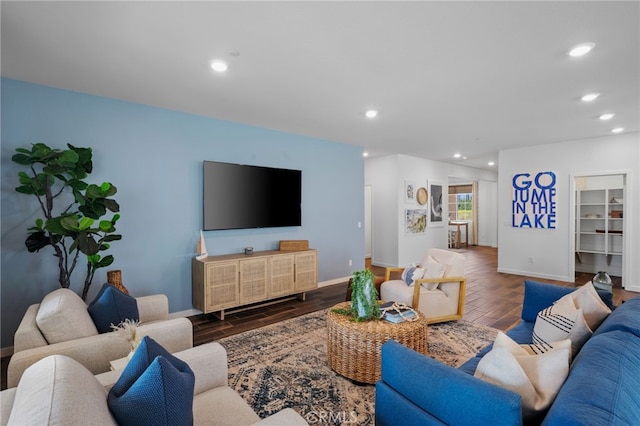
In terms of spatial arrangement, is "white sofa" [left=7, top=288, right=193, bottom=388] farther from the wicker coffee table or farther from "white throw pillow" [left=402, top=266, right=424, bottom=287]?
"white throw pillow" [left=402, top=266, right=424, bottom=287]

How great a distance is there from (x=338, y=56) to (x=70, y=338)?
274 centimetres

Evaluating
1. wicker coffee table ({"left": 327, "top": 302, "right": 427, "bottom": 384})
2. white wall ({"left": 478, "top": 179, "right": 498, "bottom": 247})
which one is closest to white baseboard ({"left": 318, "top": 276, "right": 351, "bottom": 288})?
wicker coffee table ({"left": 327, "top": 302, "right": 427, "bottom": 384})

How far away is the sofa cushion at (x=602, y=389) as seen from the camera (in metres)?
0.91

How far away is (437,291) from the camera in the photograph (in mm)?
3576

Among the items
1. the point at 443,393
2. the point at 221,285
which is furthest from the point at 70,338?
the point at 443,393

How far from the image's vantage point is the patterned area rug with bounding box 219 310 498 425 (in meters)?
2.12

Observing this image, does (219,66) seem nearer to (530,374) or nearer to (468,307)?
(530,374)

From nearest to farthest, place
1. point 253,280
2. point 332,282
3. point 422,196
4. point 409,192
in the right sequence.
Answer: point 253,280 < point 332,282 < point 409,192 < point 422,196

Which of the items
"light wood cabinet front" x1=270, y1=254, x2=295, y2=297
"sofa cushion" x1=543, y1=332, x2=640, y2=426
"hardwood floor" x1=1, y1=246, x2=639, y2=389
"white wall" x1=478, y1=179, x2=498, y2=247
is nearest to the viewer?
"sofa cushion" x1=543, y1=332, x2=640, y2=426

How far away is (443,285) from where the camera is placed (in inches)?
143

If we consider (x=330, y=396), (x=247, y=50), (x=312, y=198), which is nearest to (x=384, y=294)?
(x=330, y=396)

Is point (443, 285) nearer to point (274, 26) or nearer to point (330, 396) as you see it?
point (330, 396)

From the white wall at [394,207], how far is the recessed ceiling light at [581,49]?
15.0 ft

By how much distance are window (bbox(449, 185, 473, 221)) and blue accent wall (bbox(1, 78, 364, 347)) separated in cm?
830
